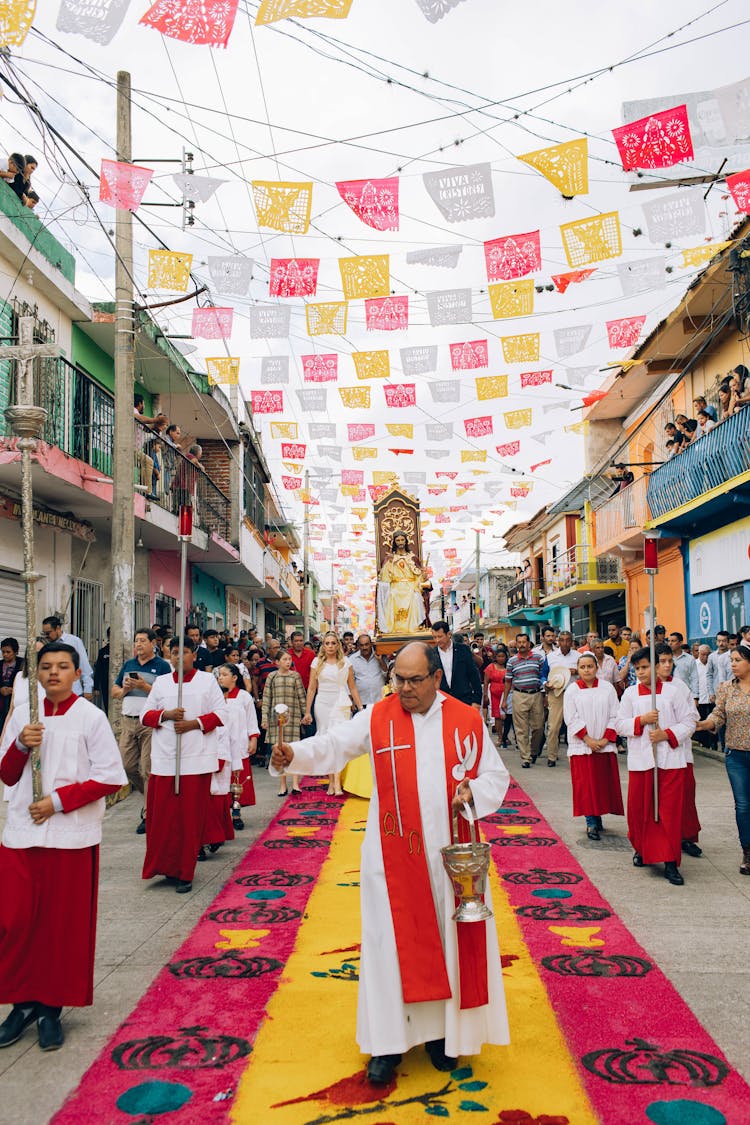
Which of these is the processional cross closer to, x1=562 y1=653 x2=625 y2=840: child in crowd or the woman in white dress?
x1=562 y1=653 x2=625 y2=840: child in crowd

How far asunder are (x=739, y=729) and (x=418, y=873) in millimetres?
3887

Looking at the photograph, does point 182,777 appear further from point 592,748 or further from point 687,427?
point 687,427

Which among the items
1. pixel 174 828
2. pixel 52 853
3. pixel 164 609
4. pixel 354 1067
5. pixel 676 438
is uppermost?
pixel 676 438

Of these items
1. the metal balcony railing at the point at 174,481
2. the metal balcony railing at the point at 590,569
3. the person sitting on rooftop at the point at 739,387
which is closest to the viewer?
the person sitting on rooftop at the point at 739,387

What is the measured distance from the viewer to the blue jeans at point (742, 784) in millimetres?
6941

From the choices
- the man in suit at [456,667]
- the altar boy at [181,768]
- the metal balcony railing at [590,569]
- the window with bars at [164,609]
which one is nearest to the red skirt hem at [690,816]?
the man in suit at [456,667]

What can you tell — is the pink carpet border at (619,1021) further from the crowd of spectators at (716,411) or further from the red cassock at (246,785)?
the crowd of spectators at (716,411)

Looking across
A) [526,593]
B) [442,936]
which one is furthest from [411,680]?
[526,593]

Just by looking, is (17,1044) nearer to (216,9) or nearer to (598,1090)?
(598,1090)

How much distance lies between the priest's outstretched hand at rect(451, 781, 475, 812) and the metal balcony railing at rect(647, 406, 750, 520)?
1260cm

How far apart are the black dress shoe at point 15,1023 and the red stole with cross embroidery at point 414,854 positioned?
174 cm

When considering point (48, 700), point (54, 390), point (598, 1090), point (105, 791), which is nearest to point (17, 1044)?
point (105, 791)

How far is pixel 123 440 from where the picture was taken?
455 inches

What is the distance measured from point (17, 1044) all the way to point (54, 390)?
9.88 m
